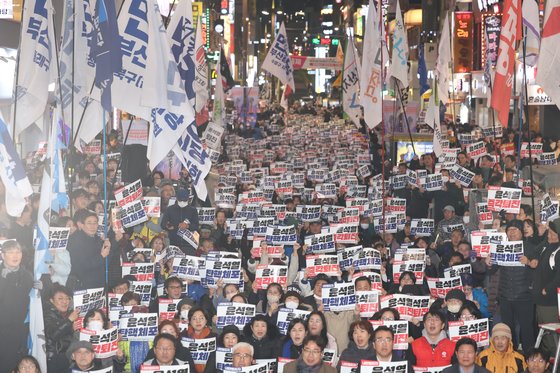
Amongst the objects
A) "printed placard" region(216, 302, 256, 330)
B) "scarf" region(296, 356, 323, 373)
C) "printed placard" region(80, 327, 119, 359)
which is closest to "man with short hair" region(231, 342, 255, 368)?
"scarf" region(296, 356, 323, 373)

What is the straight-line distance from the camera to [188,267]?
14.2 metres

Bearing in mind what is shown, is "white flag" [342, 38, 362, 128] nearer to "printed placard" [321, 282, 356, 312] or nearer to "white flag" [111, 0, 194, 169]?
"white flag" [111, 0, 194, 169]

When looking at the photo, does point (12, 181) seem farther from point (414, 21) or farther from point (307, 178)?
point (414, 21)

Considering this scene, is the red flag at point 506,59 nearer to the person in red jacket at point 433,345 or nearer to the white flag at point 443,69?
the person in red jacket at point 433,345

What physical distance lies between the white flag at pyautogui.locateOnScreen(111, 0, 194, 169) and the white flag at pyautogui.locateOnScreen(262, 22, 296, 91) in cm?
2201

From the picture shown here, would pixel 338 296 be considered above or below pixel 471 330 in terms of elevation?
above

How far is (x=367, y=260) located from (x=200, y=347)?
12.6 ft

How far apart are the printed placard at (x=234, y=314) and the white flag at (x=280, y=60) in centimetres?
2516

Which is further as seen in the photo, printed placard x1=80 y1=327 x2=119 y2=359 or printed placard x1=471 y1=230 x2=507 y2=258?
printed placard x1=471 y1=230 x2=507 y2=258

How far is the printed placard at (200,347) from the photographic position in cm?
1119

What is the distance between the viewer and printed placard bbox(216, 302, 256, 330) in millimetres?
11922

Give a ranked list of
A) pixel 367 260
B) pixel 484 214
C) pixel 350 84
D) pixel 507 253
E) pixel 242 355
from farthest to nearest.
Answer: pixel 350 84
pixel 484 214
pixel 367 260
pixel 507 253
pixel 242 355

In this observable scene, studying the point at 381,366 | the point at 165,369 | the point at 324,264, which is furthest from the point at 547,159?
the point at 165,369

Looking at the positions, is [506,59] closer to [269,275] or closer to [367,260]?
[367,260]
